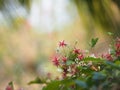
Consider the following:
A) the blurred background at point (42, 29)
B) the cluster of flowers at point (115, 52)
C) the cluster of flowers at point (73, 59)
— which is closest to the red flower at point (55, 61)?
the cluster of flowers at point (73, 59)

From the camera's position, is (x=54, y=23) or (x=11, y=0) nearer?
(x=11, y=0)

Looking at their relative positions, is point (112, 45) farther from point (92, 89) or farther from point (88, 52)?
point (92, 89)

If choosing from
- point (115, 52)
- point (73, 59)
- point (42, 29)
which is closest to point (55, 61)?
point (73, 59)

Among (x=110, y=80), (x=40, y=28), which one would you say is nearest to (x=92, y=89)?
(x=110, y=80)

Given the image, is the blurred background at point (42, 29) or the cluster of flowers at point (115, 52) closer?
the cluster of flowers at point (115, 52)

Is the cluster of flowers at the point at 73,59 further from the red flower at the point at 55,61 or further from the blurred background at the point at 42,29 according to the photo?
the blurred background at the point at 42,29

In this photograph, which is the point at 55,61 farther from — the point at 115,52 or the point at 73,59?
the point at 115,52

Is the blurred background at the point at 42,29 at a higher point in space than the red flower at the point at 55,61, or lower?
higher

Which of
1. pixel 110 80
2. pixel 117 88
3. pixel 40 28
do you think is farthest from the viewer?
pixel 40 28
